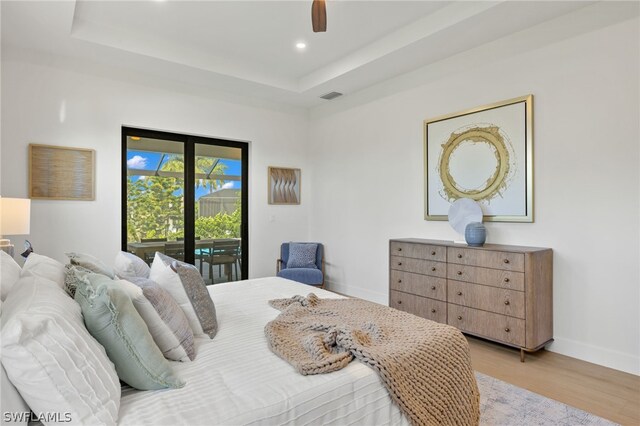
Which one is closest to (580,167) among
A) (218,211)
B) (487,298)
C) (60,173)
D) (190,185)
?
(487,298)

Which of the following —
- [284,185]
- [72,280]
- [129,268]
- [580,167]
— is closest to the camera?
[72,280]

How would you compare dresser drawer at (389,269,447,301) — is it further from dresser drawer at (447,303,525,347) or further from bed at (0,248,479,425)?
bed at (0,248,479,425)

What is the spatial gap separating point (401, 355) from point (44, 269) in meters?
1.61

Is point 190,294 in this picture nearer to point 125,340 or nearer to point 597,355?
point 125,340

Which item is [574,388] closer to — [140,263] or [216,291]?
[216,291]

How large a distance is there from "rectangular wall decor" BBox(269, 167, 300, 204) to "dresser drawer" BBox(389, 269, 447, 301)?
7.34ft

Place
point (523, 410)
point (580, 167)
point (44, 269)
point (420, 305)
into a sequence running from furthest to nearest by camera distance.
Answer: point (420, 305) → point (580, 167) → point (523, 410) → point (44, 269)

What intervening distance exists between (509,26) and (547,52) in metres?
0.39

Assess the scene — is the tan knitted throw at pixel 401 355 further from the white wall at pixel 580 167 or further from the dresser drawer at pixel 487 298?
the white wall at pixel 580 167

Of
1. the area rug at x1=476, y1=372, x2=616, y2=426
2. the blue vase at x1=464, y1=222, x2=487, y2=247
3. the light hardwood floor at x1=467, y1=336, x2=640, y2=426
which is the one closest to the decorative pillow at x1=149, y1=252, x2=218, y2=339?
the area rug at x1=476, y1=372, x2=616, y2=426

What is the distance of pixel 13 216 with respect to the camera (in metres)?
2.83

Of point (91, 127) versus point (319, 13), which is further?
point (91, 127)

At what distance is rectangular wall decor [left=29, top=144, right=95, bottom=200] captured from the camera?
363cm

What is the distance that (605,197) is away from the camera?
285cm
